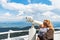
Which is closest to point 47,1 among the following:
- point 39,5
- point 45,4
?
Answer: point 45,4

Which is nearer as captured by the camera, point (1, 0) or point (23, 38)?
point (23, 38)

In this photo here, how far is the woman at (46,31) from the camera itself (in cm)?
405

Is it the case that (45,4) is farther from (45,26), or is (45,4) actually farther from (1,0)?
A: (45,26)

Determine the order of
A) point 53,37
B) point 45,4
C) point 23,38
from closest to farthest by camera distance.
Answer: point 53,37 < point 23,38 < point 45,4

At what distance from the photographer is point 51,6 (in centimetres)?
2847

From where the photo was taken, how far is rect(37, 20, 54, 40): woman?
13.3ft

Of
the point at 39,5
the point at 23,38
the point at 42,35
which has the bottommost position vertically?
the point at 23,38

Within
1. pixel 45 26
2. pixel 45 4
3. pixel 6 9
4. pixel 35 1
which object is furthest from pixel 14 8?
pixel 45 26

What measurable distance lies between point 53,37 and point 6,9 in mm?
23435

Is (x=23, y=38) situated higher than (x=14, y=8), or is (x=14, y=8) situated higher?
(x=14, y=8)

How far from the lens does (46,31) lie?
417 centimetres

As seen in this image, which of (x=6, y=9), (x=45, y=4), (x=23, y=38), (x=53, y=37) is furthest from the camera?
(x=45, y=4)

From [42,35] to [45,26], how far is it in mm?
235

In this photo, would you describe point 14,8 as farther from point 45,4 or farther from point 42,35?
point 42,35
